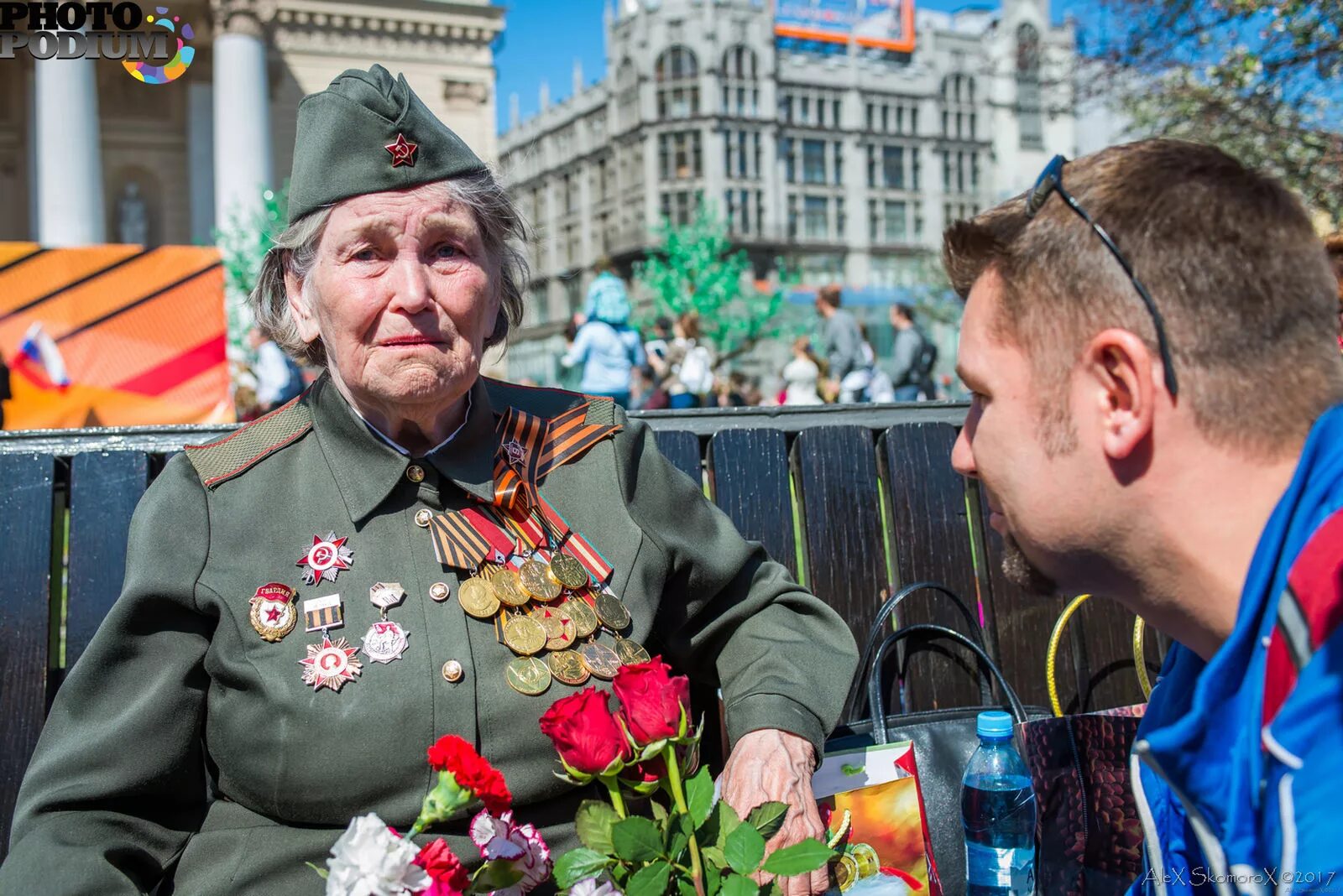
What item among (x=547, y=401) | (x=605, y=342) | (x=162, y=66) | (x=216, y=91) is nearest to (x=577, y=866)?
(x=547, y=401)

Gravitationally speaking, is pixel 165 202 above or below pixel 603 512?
above

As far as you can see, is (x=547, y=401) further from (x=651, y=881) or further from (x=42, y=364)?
(x=42, y=364)

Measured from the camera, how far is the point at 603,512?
225 centimetres

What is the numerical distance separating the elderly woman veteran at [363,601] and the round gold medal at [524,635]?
26 millimetres

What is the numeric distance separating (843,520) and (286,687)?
1464 mm

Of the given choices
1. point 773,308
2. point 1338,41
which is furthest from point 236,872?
point 773,308

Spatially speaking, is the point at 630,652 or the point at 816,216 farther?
the point at 816,216

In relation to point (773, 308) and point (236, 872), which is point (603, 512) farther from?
point (773, 308)

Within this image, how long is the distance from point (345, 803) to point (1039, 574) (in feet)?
3.83

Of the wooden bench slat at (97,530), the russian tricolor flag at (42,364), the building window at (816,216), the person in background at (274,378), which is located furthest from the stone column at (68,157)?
the building window at (816,216)

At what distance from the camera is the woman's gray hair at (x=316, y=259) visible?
2.26 m

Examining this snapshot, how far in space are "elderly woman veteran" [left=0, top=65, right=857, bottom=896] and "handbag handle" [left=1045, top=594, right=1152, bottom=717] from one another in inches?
30.9

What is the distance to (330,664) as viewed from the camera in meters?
1.95

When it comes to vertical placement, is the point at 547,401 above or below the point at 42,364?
below
